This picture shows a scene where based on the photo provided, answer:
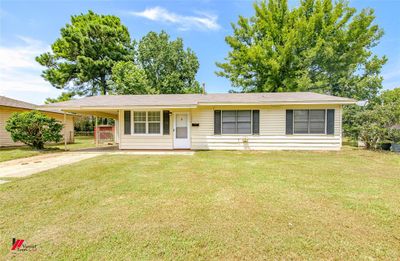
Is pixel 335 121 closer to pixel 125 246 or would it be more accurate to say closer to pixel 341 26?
pixel 125 246

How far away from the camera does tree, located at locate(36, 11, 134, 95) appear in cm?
2284

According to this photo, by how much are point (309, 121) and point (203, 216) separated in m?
8.91

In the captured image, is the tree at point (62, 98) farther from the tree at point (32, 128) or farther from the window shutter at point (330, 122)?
the window shutter at point (330, 122)

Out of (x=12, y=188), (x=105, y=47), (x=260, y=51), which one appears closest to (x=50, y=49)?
(x=105, y=47)

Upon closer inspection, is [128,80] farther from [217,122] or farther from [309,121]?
[309,121]

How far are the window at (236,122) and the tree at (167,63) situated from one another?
52.5ft

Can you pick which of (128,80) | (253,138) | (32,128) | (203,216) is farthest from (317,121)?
(128,80)

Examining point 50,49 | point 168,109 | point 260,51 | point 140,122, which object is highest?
point 50,49

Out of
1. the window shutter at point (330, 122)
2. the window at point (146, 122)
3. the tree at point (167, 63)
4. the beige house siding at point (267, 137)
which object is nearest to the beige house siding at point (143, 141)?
the window at point (146, 122)

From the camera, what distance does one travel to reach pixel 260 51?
18.9 meters

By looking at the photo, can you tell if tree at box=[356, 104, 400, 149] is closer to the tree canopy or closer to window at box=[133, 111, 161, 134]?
window at box=[133, 111, 161, 134]

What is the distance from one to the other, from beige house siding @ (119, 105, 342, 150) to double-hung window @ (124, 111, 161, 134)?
28 centimetres

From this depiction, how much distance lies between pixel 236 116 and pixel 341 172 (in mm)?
5396

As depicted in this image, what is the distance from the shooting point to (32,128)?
971 centimetres
